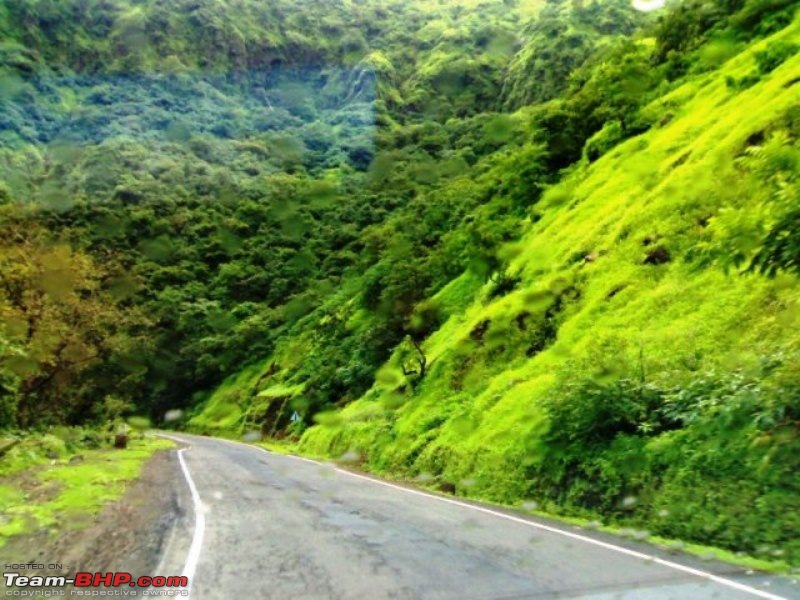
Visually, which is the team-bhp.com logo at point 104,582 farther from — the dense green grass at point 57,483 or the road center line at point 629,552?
the road center line at point 629,552

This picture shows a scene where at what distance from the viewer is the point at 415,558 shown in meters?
6.74

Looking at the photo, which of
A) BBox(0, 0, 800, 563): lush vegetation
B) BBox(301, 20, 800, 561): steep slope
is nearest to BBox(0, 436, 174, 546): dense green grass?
BBox(0, 0, 800, 563): lush vegetation

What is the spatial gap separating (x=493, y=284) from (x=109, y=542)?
18580mm

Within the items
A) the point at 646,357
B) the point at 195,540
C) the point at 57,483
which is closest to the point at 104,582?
the point at 195,540

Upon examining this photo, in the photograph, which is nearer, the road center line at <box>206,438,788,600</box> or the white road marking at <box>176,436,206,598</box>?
the road center line at <box>206,438,788,600</box>

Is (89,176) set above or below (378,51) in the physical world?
below

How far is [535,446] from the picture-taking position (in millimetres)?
12531

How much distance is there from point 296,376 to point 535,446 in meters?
28.6

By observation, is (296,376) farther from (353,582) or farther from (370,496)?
(353,582)

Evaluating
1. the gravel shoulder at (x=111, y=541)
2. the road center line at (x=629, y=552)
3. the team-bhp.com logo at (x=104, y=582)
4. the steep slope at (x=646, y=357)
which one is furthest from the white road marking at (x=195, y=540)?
the steep slope at (x=646, y=357)

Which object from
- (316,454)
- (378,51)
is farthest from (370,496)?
(378,51)

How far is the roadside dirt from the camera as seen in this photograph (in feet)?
21.5

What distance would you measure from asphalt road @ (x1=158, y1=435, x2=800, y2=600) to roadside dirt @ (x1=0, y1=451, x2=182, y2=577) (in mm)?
239

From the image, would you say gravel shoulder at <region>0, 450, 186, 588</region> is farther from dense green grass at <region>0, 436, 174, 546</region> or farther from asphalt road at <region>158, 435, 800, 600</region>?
dense green grass at <region>0, 436, 174, 546</region>
